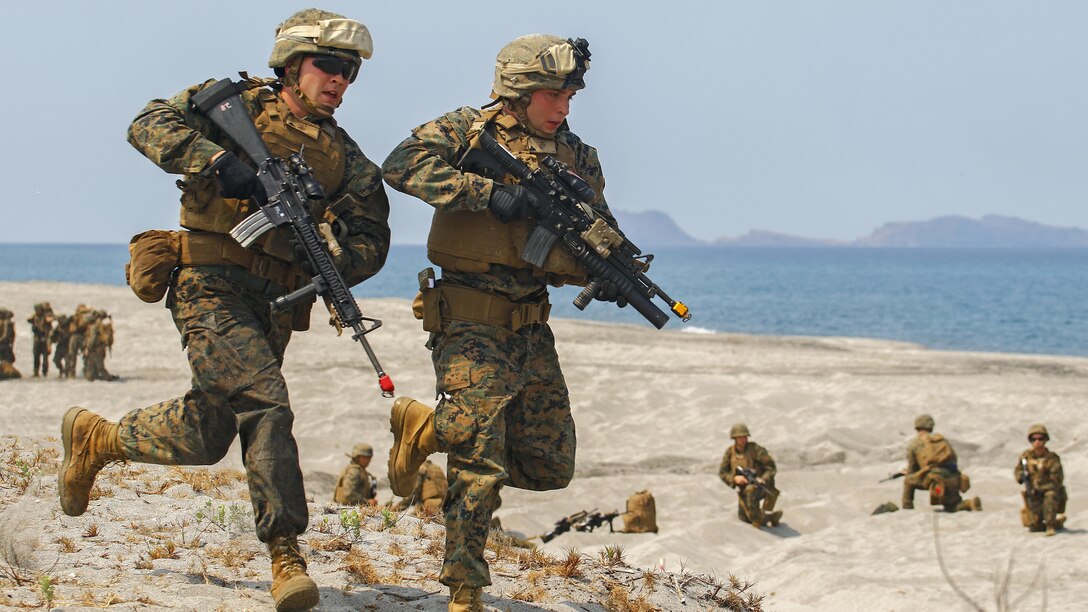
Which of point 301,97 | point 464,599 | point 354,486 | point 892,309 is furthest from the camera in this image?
point 892,309

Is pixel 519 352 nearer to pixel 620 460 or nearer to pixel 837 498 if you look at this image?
pixel 837 498

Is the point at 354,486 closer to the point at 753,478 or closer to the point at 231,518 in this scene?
the point at 753,478

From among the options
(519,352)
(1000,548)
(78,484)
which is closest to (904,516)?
(1000,548)

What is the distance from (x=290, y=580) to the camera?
5.01 meters

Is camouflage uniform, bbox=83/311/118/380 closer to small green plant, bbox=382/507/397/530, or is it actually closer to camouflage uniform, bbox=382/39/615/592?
small green plant, bbox=382/507/397/530

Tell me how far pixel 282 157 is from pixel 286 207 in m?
0.33

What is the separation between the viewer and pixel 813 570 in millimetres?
11250

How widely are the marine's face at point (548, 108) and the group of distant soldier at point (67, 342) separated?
57.3 ft

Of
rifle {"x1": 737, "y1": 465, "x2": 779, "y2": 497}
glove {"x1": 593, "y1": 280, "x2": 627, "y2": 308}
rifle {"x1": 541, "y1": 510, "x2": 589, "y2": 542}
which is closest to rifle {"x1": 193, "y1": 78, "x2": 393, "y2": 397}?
glove {"x1": 593, "y1": 280, "x2": 627, "y2": 308}

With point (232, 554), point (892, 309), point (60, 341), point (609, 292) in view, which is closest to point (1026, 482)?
point (609, 292)

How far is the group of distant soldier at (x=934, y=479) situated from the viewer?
13211 mm

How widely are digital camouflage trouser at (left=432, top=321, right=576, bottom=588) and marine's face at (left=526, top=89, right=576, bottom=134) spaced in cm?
93

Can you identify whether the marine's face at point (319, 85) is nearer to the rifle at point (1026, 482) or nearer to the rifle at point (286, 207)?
the rifle at point (286, 207)

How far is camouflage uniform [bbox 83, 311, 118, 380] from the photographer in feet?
71.2
